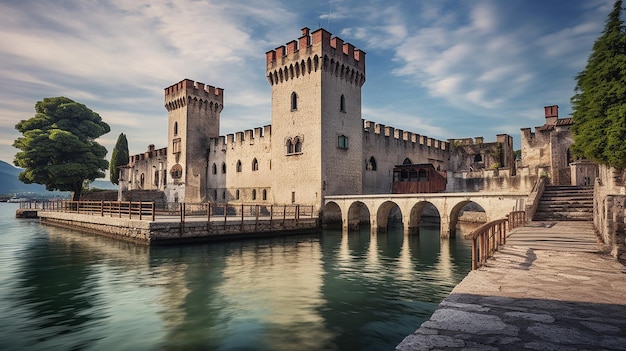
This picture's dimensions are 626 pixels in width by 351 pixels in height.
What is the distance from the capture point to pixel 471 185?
111ft

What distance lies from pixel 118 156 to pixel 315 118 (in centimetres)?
3984

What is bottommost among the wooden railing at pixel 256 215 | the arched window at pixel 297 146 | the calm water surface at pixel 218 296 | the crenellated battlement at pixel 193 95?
the calm water surface at pixel 218 296

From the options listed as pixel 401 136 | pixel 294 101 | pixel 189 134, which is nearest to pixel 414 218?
pixel 294 101

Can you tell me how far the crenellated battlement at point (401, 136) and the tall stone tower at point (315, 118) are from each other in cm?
226

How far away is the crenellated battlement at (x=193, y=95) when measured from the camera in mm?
38125

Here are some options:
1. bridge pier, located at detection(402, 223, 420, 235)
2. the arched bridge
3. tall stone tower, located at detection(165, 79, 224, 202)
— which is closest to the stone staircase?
the arched bridge

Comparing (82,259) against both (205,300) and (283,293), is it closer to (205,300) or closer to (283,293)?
(205,300)

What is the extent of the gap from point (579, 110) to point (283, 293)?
622 inches

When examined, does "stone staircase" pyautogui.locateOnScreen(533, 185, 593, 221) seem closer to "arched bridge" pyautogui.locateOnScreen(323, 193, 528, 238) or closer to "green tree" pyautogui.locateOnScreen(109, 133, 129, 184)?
"arched bridge" pyautogui.locateOnScreen(323, 193, 528, 238)

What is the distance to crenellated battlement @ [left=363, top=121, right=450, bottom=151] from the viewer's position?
3334 centimetres

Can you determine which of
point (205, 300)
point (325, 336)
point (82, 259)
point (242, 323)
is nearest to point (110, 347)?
point (242, 323)

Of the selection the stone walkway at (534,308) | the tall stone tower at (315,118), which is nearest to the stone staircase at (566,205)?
the stone walkway at (534,308)

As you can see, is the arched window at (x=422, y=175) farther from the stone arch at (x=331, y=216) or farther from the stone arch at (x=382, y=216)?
the stone arch at (x=331, y=216)

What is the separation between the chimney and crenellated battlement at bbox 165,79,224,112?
30.9m
